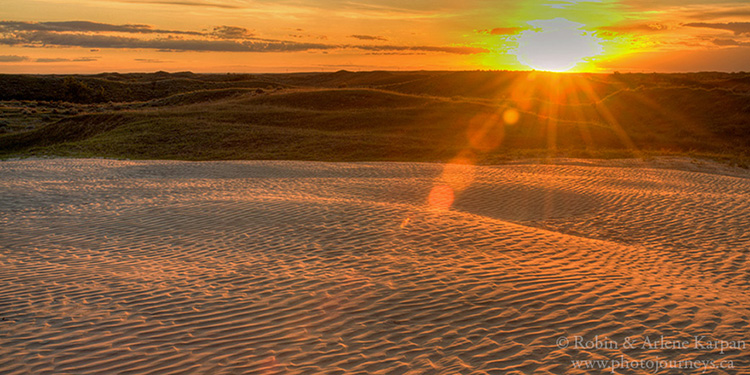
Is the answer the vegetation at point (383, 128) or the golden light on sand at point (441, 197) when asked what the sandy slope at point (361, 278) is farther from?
the vegetation at point (383, 128)

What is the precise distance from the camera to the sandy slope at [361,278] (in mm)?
5879

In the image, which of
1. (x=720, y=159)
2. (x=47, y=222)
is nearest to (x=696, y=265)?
(x=47, y=222)

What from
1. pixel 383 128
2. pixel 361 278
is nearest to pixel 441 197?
pixel 361 278

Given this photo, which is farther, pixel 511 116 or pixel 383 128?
pixel 511 116

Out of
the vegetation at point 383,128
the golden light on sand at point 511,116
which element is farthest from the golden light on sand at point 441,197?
the golden light on sand at point 511,116

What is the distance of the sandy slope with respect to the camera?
5879mm

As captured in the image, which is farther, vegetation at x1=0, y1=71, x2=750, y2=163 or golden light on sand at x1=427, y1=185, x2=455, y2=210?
vegetation at x1=0, y1=71, x2=750, y2=163

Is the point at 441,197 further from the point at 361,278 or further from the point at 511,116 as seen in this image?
the point at 511,116

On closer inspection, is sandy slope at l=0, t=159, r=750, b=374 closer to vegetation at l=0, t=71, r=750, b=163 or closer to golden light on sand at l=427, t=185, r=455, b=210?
golden light on sand at l=427, t=185, r=455, b=210

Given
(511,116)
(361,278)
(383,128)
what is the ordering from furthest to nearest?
(511,116), (383,128), (361,278)

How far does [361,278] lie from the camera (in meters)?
8.41

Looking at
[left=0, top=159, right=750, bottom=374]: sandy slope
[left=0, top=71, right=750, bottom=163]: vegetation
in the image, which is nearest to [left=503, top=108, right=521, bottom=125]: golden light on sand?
[left=0, top=71, right=750, bottom=163]: vegetation

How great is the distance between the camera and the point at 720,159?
2753 centimetres

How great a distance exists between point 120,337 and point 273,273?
2880 mm
